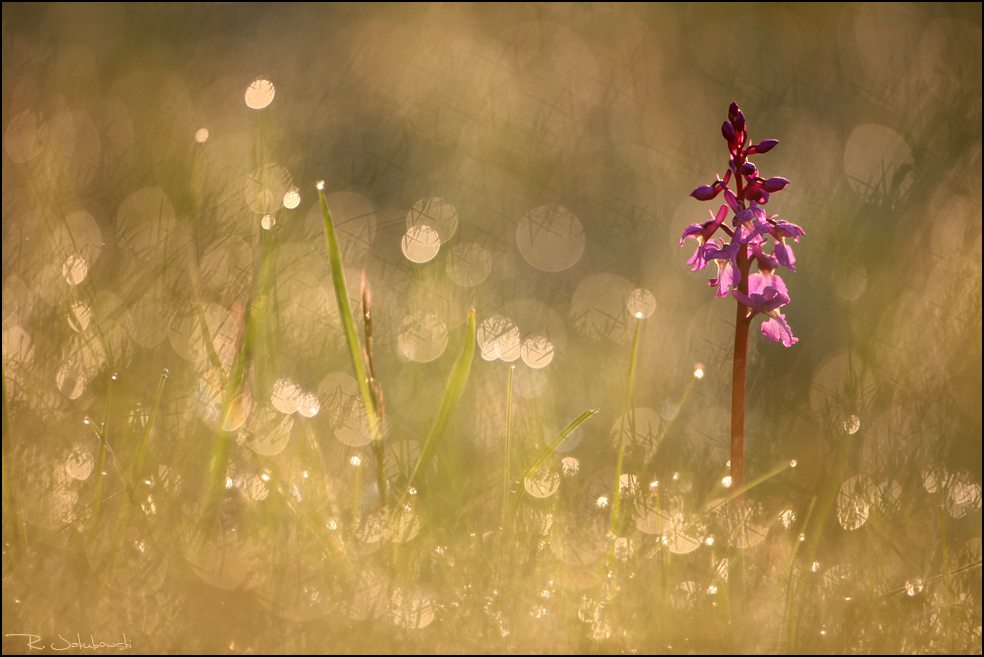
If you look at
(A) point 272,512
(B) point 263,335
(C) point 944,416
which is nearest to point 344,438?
(B) point 263,335

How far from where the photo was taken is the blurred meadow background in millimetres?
1429

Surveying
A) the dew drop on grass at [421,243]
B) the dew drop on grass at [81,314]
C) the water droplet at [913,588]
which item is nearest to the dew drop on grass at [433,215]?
the dew drop on grass at [421,243]

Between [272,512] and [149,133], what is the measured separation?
11.1 ft

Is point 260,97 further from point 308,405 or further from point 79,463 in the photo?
point 79,463

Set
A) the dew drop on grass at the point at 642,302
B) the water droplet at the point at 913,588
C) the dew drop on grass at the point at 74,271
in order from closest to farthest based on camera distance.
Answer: the water droplet at the point at 913,588 < the dew drop on grass at the point at 74,271 < the dew drop on grass at the point at 642,302

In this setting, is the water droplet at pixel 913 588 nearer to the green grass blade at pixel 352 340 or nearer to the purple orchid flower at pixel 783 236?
the purple orchid flower at pixel 783 236

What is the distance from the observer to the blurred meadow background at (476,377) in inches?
56.2

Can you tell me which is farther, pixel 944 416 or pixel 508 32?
pixel 508 32

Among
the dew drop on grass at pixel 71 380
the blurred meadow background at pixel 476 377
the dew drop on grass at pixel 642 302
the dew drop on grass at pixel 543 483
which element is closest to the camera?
the blurred meadow background at pixel 476 377

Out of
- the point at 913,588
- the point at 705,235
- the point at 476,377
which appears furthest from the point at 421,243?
the point at 913,588

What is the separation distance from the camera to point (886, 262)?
3672 millimetres

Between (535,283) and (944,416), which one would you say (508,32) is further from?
(944,416)

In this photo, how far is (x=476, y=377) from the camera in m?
2.71

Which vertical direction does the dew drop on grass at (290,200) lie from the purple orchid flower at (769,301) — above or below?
above
